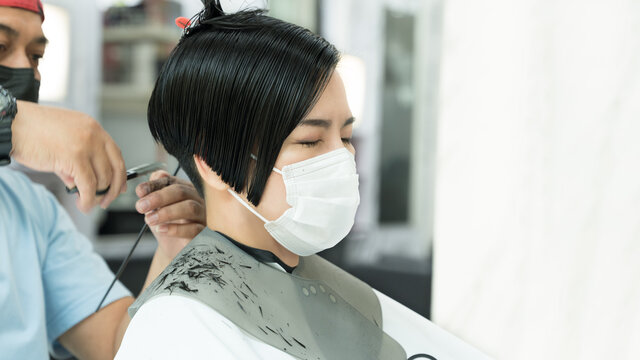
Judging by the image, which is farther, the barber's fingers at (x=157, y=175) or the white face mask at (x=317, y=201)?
the barber's fingers at (x=157, y=175)

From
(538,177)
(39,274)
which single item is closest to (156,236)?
(39,274)

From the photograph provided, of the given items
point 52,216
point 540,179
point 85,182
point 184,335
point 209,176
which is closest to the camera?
point 184,335

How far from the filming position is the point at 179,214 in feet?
3.69

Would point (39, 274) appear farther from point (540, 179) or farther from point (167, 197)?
point (540, 179)

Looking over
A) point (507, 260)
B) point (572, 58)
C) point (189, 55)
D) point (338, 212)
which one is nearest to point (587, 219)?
point (507, 260)

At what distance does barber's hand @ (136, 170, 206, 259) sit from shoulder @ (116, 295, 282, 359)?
32 cm

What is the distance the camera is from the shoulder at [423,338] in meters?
1.09

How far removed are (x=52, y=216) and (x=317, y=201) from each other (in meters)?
0.77

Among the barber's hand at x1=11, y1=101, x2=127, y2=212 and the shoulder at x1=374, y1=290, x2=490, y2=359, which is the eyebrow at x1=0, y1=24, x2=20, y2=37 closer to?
the barber's hand at x1=11, y1=101, x2=127, y2=212

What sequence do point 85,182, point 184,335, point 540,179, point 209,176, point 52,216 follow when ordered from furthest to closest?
1. point 52,216
2. point 540,179
3. point 209,176
4. point 85,182
5. point 184,335

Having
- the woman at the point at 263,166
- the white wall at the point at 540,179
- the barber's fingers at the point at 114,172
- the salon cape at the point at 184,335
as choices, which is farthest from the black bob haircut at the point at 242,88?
the white wall at the point at 540,179

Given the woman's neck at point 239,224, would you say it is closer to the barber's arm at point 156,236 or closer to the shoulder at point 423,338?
the barber's arm at point 156,236

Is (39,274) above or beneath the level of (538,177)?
beneath

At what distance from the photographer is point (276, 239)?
99 centimetres
